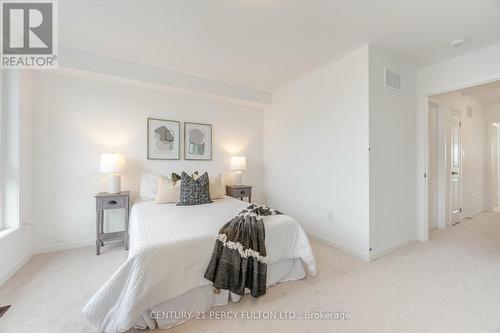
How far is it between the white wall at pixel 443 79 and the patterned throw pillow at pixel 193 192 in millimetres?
3078

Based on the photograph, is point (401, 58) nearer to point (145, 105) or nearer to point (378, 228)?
point (378, 228)

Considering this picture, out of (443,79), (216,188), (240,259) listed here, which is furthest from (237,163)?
(443,79)

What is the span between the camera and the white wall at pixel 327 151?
266 cm

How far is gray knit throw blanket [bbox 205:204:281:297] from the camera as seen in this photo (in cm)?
168

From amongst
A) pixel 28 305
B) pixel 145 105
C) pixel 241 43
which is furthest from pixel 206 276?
pixel 145 105

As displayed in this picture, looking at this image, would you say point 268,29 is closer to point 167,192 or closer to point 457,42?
point 457,42

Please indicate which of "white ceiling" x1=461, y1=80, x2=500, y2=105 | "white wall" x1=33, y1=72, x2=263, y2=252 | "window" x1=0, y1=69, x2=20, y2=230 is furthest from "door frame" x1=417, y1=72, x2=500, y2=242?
"window" x1=0, y1=69, x2=20, y2=230

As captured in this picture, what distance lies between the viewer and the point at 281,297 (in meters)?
1.87

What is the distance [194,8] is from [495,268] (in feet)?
13.4

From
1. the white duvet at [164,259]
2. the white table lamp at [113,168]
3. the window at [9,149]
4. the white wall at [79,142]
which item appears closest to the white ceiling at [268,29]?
the white wall at [79,142]

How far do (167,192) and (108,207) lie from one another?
0.72 m

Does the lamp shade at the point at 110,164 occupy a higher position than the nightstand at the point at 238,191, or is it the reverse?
the lamp shade at the point at 110,164

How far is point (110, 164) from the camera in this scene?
2.79 meters

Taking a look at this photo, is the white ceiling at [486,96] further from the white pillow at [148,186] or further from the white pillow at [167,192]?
the white pillow at [148,186]
